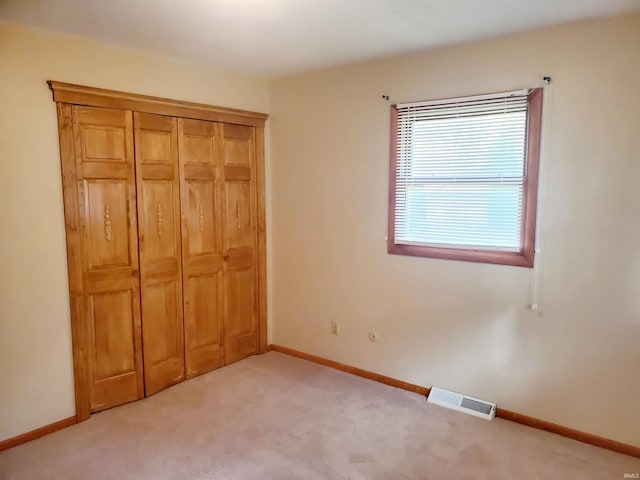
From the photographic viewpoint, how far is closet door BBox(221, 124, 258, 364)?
3717mm

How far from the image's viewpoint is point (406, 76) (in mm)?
3195

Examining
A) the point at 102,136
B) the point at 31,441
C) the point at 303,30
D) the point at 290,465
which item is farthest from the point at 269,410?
the point at 303,30

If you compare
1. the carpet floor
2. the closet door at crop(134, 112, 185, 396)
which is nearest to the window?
the carpet floor

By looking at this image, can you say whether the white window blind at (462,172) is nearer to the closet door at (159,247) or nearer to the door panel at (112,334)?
the closet door at (159,247)

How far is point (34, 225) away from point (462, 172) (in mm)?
2744

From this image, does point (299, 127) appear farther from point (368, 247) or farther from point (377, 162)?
point (368, 247)

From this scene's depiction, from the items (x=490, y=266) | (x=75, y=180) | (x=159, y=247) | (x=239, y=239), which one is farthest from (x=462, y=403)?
(x=75, y=180)

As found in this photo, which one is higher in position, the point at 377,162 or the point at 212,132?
the point at 212,132

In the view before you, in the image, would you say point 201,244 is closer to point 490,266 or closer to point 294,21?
point 294,21

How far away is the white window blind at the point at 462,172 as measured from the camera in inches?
111

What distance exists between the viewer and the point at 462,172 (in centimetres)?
300

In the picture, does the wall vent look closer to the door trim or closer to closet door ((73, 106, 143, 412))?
closet door ((73, 106, 143, 412))

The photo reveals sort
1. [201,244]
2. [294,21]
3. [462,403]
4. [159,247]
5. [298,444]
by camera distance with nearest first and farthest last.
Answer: [294,21], [298,444], [462,403], [159,247], [201,244]

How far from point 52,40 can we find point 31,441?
243 centimetres
